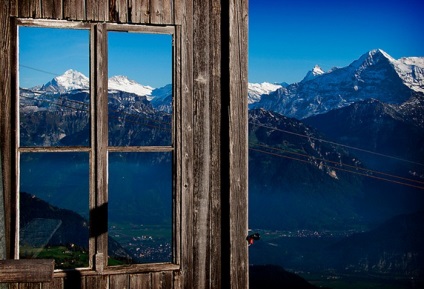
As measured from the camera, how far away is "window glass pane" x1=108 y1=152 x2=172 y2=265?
112625 mm

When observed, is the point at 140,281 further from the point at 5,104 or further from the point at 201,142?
the point at 5,104

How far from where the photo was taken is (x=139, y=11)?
135 inches

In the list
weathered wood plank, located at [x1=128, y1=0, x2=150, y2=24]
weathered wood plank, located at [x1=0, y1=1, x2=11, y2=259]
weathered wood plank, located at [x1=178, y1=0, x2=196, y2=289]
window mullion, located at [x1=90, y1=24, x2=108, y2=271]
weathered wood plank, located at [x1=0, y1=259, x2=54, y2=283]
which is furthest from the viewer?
weathered wood plank, located at [x1=178, y1=0, x2=196, y2=289]

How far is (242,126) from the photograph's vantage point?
12.0ft

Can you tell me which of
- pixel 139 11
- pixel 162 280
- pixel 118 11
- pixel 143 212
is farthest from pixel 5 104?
pixel 143 212

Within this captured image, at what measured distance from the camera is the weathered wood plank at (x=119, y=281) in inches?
133

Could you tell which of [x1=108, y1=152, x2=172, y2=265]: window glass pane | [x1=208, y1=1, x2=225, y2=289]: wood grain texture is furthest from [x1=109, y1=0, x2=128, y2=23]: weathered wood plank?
[x1=108, y1=152, x2=172, y2=265]: window glass pane

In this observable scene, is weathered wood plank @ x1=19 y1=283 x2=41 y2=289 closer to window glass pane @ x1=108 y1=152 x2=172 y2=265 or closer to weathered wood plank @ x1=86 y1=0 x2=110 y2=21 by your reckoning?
weathered wood plank @ x1=86 y1=0 x2=110 y2=21

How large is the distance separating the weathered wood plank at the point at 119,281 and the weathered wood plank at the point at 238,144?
781 mm

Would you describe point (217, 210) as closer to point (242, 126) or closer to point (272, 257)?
point (242, 126)

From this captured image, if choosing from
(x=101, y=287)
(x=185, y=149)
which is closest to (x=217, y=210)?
(x=185, y=149)

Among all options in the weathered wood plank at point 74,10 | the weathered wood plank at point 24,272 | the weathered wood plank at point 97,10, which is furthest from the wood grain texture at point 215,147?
the weathered wood plank at point 24,272

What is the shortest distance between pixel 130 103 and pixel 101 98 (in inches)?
7808

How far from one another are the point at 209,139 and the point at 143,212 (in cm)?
14420
